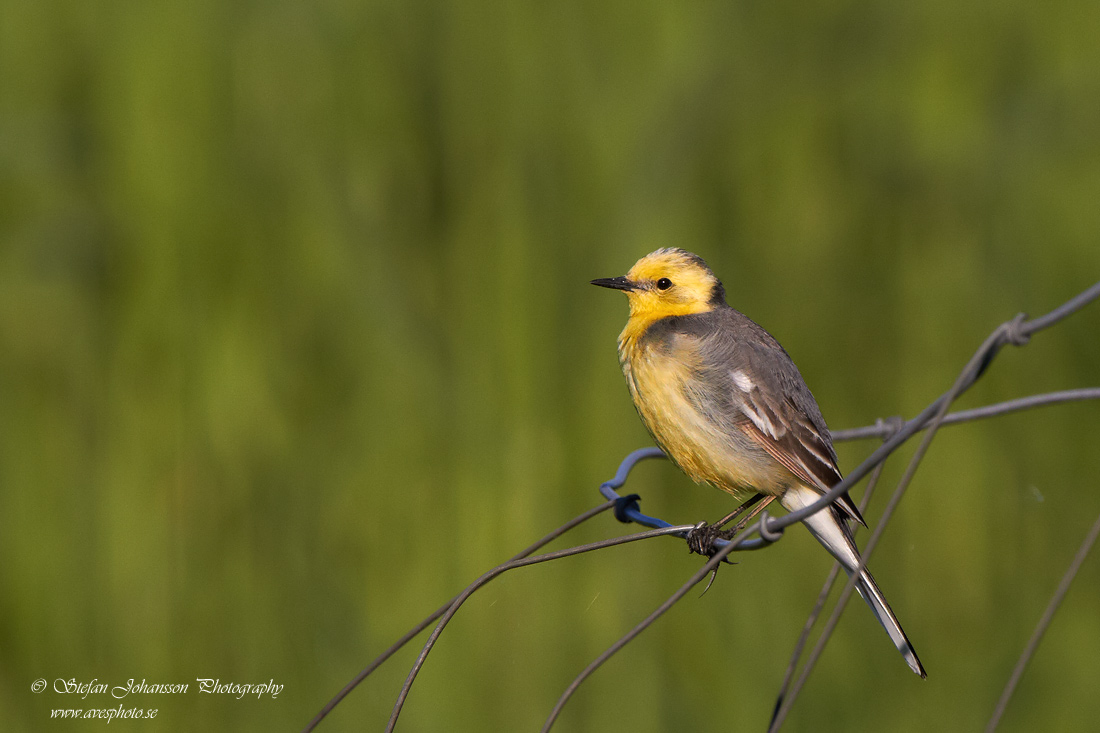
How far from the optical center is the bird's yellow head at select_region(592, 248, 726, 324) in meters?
3.15

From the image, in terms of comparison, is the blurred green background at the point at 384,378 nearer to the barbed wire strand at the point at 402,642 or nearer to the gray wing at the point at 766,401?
the gray wing at the point at 766,401

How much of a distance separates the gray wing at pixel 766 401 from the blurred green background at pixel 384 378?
2.09 feet

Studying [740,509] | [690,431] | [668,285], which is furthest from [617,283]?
[740,509]

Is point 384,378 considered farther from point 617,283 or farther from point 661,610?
point 661,610

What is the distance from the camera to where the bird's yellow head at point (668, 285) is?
3150 mm

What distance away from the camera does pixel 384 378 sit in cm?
356

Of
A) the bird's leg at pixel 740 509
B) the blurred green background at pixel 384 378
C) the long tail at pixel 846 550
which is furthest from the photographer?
the blurred green background at pixel 384 378

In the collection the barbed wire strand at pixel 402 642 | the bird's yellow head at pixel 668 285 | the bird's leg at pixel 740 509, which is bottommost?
the bird's leg at pixel 740 509

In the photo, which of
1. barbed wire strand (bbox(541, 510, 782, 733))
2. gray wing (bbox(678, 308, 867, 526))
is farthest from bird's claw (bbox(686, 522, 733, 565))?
barbed wire strand (bbox(541, 510, 782, 733))

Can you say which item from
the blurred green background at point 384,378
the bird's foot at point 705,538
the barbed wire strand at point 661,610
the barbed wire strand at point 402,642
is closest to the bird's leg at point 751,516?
the bird's foot at point 705,538

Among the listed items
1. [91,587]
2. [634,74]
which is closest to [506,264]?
[634,74]

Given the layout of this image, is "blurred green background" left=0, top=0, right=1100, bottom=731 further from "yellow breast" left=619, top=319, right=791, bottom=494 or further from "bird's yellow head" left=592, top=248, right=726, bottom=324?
"yellow breast" left=619, top=319, right=791, bottom=494

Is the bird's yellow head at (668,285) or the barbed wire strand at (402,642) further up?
the bird's yellow head at (668,285)

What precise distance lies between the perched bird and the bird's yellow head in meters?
0.16
